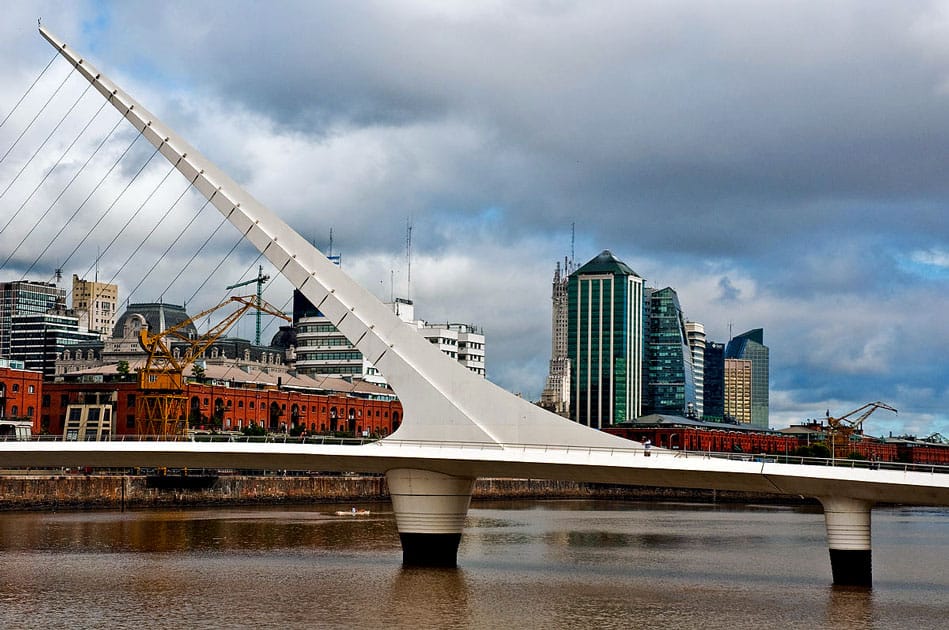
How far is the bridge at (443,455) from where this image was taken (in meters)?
45.0

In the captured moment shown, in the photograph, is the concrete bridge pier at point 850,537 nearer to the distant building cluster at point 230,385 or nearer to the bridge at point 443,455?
the bridge at point 443,455

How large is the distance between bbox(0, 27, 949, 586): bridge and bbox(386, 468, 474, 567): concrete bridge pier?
35 mm

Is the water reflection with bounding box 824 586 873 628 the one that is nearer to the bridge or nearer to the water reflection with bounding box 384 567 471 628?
the bridge

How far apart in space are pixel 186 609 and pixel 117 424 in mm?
78991

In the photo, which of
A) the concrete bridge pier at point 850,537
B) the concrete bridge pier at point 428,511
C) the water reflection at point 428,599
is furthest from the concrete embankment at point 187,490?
the concrete bridge pier at point 850,537

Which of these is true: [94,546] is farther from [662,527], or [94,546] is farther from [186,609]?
[662,527]

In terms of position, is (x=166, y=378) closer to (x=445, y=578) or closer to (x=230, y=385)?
(x=230, y=385)

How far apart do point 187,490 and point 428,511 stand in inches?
1833

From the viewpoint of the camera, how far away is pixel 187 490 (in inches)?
3654

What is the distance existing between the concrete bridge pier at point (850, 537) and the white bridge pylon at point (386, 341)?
283 inches

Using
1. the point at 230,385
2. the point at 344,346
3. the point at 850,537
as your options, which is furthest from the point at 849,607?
the point at 344,346

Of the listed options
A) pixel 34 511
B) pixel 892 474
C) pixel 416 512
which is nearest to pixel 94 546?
pixel 416 512

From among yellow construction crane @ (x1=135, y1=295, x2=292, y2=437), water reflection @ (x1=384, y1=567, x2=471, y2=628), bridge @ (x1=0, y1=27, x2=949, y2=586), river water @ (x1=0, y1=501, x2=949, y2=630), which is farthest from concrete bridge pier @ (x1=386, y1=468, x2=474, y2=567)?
yellow construction crane @ (x1=135, y1=295, x2=292, y2=437)

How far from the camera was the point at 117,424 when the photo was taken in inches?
4535
